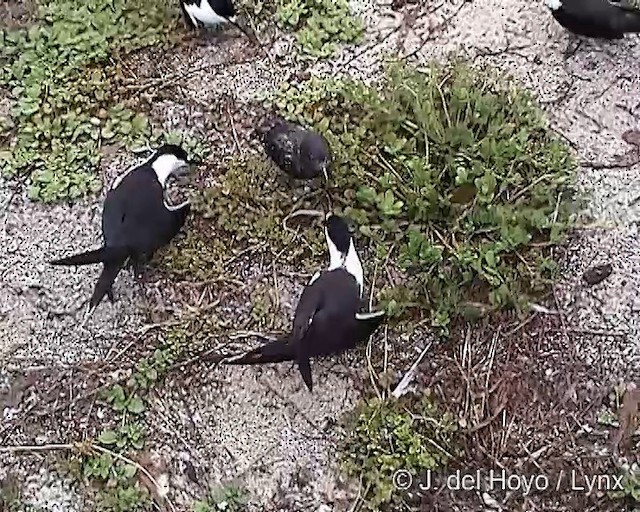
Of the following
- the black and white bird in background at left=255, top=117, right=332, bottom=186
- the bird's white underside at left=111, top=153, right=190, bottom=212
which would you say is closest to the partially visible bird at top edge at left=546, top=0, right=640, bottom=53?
the black and white bird in background at left=255, top=117, right=332, bottom=186

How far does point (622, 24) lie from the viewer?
3510 millimetres

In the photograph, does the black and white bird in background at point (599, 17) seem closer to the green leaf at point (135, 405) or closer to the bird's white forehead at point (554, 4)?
the bird's white forehead at point (554, 4)

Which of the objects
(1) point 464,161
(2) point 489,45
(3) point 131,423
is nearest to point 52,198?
(3) point 131,423

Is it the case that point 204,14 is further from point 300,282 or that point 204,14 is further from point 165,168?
point 300,282

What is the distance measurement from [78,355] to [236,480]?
714mm

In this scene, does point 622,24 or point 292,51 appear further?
point 292,51

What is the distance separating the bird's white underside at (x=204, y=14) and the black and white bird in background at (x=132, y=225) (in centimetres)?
65

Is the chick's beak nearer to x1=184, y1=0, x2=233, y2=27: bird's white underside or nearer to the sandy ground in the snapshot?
the sandy ground

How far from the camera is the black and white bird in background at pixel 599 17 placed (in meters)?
3.49

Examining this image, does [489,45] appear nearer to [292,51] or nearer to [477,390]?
[292,51]

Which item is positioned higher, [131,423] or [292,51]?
[292,51]

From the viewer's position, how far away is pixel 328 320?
10.1 feet

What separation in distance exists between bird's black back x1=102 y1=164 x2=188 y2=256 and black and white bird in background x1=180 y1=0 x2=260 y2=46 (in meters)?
0.69

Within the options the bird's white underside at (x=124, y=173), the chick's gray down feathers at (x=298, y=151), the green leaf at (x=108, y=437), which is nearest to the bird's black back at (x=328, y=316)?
the chick's gray down feathers at (x=298, y=151)
